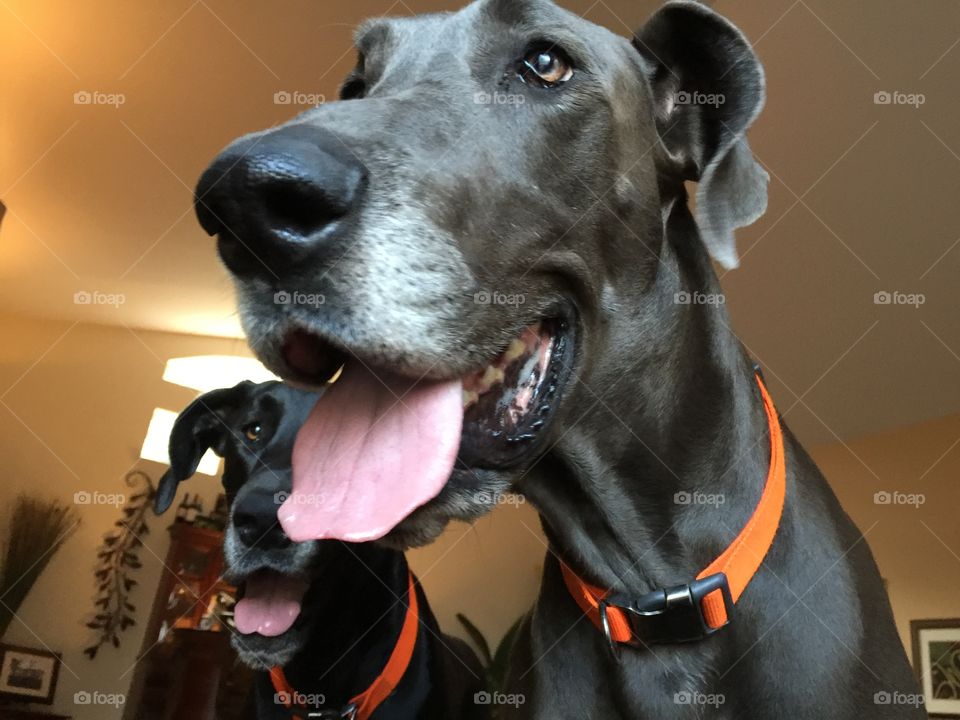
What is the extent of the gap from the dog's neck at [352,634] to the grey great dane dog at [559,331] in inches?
28.9

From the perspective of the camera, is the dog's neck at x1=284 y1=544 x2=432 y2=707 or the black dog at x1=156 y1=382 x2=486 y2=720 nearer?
the black dog at x1=156 y1=382 x2=486 y2=720

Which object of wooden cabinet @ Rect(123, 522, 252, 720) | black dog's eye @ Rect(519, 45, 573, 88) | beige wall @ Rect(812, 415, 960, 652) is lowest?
wooden cabinet @ Rect(123, 522, 252, 720)

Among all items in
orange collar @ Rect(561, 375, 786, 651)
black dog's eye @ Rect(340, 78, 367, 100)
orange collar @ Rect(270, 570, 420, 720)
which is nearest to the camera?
orange collar @ Rect(561, 375, 786, 651)

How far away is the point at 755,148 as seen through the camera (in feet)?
12.6

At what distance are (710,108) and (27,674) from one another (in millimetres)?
6215

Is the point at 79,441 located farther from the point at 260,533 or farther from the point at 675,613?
the point at 675,613

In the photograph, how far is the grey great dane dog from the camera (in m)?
1.04

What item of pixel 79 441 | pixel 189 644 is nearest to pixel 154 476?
pixel 79 441

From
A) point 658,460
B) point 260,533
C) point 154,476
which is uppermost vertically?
point 658,460

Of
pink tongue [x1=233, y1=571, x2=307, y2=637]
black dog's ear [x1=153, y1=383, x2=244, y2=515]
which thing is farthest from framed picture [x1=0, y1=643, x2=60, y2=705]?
pink tongue [x1=233, y1=571, x2=307, y2=637]

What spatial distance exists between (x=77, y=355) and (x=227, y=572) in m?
5.21

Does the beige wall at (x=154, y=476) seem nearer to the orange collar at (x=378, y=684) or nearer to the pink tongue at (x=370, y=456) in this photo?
the orange collar at (x=378, y=684)

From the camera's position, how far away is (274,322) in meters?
1.07

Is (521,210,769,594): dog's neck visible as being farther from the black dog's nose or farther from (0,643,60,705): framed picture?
(0,643,60,705): framed picture
